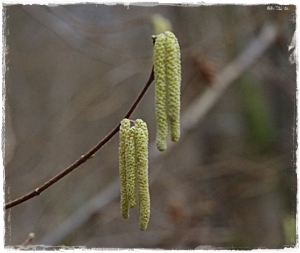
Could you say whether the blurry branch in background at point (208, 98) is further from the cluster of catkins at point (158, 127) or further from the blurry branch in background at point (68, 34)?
the cluster of catkins at point (158, 127)

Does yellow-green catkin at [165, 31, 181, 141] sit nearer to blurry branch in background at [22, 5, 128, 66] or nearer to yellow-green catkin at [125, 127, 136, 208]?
yellow-green catkin at [125, 127, 136, 208]

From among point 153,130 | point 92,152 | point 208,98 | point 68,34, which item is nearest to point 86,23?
point 68,34

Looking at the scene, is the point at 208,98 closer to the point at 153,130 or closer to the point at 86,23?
the point at 153,130

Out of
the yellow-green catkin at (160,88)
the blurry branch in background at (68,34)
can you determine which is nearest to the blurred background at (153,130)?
the blurry branch in background at (68,34)

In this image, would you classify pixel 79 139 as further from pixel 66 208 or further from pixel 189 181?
pixel 189 181

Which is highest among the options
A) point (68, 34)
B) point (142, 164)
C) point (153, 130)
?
point (68, 34)

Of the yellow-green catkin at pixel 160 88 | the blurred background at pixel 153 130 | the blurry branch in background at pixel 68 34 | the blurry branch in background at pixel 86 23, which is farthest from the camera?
the blurred background at pixel 153 130

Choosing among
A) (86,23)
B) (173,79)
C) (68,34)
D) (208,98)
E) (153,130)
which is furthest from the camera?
(153,130)

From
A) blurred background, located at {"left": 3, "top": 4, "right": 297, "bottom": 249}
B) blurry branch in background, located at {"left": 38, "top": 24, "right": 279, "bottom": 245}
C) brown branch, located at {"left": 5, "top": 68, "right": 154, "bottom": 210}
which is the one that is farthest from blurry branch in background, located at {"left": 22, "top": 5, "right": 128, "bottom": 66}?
brown branch, located at {"left": 5, "top": 68, "right": 154, "bottom": 210}
